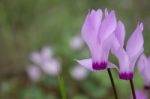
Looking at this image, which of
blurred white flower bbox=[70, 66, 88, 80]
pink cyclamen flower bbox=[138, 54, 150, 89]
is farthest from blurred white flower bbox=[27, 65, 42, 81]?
pink cyclamen flower bbox=[138, 54, 150, 89]

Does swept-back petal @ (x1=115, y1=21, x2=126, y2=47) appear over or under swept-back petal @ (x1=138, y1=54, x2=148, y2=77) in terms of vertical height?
over

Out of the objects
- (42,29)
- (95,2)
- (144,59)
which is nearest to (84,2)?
(95,2)

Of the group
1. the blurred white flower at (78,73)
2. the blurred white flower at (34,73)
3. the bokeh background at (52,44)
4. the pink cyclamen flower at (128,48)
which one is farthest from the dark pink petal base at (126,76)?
the blurred white flower at (34,73)

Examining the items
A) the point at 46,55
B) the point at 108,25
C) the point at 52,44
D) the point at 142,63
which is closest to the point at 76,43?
the point at 46,55

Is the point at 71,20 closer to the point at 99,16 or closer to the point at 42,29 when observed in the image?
the point at 42,29

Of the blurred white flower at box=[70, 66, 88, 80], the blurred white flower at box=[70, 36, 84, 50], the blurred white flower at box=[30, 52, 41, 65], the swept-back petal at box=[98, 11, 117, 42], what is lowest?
the blurred white flower at box=[70, 66, 88, 80]

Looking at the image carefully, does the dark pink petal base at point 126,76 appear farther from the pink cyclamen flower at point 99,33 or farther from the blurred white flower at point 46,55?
the blurred white flower at point 46,55

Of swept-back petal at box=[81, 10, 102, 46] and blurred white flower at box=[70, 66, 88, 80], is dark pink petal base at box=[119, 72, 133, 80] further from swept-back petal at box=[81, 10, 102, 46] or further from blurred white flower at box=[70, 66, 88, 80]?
blurred white flower at box=[70, 66, 88, 80]
